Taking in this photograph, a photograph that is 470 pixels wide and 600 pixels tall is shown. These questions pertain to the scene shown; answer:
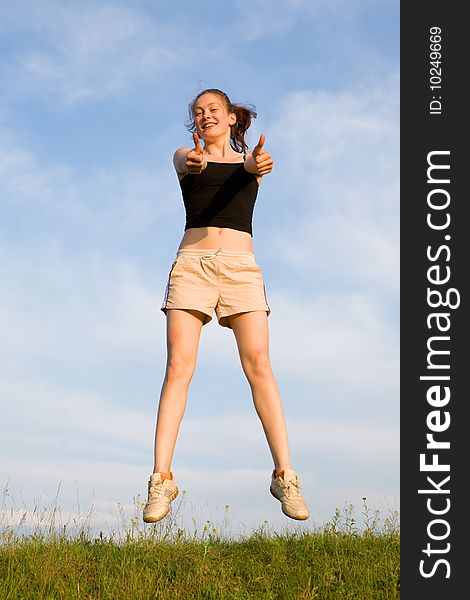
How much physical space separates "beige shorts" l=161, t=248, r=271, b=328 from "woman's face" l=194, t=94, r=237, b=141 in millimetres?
1207

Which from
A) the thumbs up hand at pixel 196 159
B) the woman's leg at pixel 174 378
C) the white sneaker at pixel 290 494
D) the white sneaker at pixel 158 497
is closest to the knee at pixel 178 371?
the woman's leg at pixel 174 378

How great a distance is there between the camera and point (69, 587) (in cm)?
646

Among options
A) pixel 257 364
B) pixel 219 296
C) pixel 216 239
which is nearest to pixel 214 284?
pixel 219 296

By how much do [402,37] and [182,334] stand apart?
3.57 meters

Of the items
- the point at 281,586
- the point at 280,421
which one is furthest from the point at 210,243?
the point at 281,586

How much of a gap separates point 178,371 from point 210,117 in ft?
8.03

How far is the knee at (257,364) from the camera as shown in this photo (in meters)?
7.10

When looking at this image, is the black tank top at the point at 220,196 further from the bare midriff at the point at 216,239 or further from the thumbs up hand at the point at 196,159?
the thumbs up hand at the point at 196,159

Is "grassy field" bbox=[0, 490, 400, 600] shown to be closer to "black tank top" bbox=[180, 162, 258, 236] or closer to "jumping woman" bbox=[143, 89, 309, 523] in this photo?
"jumping woman" bbox=[143, 89, 309, 523]

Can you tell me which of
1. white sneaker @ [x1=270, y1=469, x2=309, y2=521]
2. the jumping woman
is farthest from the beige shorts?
white sneaker @ [x1=270, y1=469, x2=309, y2=521]

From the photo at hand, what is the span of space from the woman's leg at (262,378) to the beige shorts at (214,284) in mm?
137

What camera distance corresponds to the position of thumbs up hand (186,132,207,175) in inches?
270

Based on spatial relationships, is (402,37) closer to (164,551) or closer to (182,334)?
(182,334)

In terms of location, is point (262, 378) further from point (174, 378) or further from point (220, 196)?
point (220, 196)
